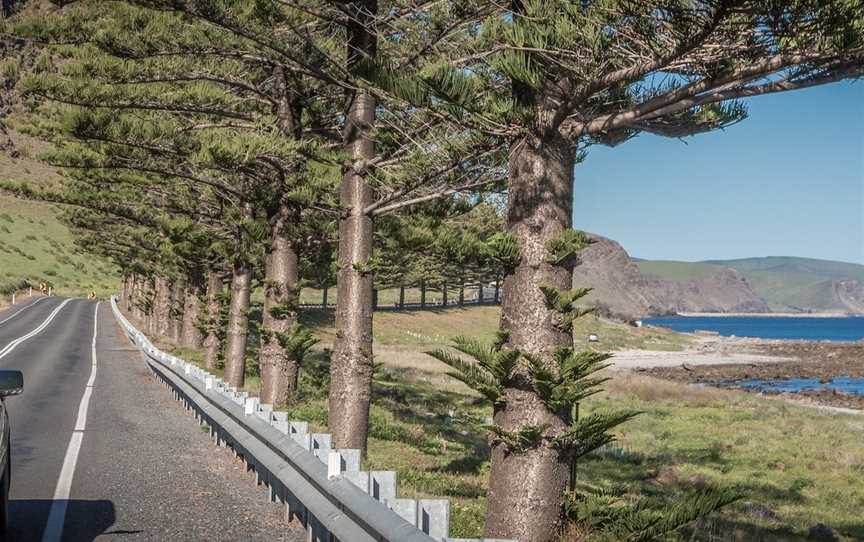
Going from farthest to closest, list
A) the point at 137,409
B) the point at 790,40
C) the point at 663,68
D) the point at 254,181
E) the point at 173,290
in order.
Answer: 1. the point at 173,290
2. the point at 254,181
3. the point at 137,409
4. the point at 663,68
5. the point at 790,40

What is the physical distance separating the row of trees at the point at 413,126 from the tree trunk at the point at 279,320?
50 millimetres

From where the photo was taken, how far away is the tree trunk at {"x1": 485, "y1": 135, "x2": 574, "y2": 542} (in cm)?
615

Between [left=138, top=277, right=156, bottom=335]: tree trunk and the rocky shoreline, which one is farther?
the rocky shoreline

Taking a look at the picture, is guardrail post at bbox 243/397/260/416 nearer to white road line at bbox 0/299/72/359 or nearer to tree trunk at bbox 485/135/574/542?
tree trunk at bbox 485/135/574/542

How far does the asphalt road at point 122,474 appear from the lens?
25.7 feet

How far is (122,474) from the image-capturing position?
10180 mm

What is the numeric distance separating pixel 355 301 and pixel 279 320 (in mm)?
5372

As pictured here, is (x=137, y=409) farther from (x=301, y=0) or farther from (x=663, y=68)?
(x=663, y=68)

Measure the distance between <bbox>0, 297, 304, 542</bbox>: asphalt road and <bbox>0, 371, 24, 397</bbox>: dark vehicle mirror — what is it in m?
1.41

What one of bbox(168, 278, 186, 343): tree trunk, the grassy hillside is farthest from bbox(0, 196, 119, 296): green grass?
bbox(168, 278, 186, 343): tree trunk

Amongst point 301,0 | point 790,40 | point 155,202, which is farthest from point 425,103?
point 155,202

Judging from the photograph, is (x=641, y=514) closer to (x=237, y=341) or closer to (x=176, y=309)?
(x=237, y=341)

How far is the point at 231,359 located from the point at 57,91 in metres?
7.48

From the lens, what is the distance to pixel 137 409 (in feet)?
55.8
